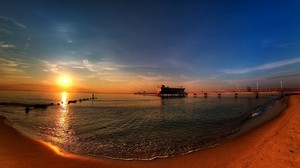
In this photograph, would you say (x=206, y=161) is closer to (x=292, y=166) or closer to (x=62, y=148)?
(x=292, y=166)

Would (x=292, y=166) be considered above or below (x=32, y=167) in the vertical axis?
above

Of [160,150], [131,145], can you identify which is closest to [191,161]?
[160,150]

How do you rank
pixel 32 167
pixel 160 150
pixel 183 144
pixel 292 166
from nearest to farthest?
1. pixel 292 166
2. pixel 32 167
3. pixel 160 150
4. pixel 183 144

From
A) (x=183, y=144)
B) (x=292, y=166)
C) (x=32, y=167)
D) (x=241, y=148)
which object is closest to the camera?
(x=292, y=166)

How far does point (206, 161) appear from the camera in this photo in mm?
8109

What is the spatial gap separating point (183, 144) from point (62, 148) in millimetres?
7937

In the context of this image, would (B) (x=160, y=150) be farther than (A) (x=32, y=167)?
Yes

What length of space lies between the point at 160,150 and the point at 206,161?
120 inches

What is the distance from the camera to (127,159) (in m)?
8.94

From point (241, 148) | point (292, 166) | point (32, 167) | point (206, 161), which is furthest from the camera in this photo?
point (241, 148)

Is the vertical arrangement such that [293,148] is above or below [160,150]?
above

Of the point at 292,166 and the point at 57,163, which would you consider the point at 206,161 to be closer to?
the point at 292,166

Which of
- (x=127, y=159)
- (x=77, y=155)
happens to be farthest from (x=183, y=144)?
(x=77, y=155)

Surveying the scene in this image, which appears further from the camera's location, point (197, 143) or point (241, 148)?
point (197, 143)
